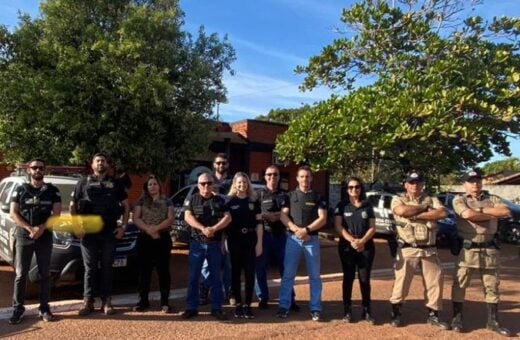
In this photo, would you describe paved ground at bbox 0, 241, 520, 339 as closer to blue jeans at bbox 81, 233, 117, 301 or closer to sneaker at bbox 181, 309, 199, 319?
sneaker at bbox 181, 309, 199, 319

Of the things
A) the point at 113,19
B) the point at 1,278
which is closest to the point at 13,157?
the point at 1,278

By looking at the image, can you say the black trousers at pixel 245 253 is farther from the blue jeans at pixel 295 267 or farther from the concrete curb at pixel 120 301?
the concrete curb at pixel 120 301

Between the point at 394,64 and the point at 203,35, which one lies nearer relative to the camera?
the point at 394,64

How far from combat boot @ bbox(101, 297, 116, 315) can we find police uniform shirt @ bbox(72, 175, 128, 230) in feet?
2.86

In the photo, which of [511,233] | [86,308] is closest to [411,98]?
[86,308]

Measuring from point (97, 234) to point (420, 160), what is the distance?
6.29 m

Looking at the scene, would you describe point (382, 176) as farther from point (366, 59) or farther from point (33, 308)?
point (33, 308)

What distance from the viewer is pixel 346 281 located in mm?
6648

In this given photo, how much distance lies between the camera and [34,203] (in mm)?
6250

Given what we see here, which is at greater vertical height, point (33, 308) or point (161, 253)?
point (161, 253)

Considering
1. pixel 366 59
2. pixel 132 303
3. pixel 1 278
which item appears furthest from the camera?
pixel 366 59

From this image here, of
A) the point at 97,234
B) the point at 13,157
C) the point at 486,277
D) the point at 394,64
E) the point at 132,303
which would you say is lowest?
the point at 132,303

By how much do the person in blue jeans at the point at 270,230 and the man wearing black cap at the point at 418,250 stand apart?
1.38 m

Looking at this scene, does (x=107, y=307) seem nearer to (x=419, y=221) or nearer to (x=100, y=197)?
(x=100, y=197)
